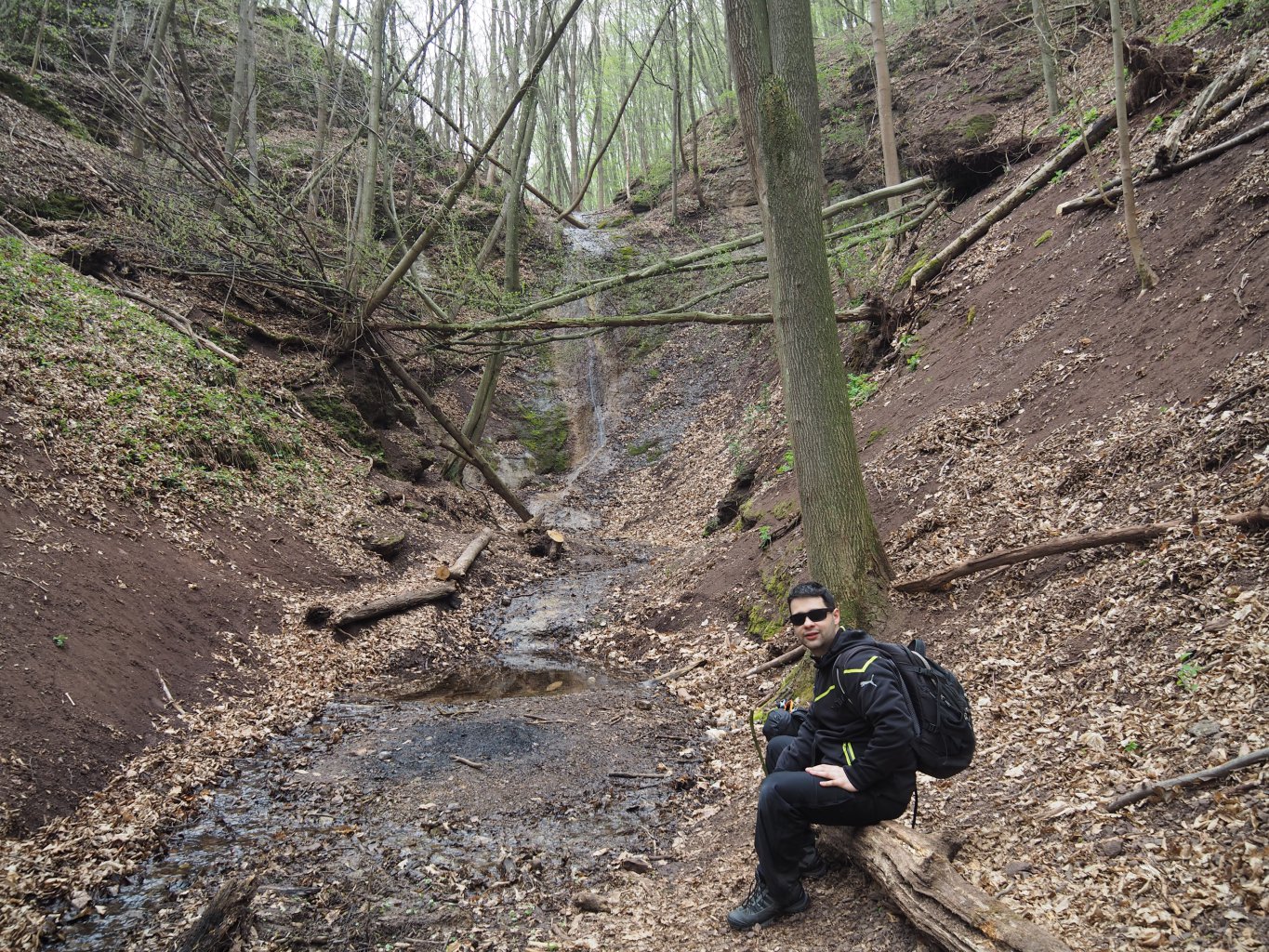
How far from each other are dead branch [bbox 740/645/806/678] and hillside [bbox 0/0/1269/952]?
266mm

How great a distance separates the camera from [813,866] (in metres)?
3.60

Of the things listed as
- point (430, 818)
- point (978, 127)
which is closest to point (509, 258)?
point (978, 127)

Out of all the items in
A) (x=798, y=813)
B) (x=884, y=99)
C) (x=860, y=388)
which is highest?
(x=884, y=99)

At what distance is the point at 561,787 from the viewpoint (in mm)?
5484

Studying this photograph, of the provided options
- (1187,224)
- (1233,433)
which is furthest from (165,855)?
(1187,224)

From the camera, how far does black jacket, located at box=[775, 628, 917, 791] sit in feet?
10.2

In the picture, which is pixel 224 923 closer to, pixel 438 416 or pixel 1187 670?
pixel 1187 670

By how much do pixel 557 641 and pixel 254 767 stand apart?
4.10 meters

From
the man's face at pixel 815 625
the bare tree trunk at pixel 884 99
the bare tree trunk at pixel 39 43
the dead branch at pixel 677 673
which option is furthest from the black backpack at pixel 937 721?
the bare tree trunk at pixel 39 43

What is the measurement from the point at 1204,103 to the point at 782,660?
8.38m

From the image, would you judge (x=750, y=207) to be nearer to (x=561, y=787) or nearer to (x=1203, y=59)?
(x=1203, y=59)

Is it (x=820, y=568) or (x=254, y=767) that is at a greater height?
(x=820, y=568)

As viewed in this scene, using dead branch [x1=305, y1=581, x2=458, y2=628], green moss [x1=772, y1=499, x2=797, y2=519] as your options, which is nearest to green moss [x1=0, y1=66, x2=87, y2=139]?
dead branch [x1=305, y1=581, x2=458, y2=628]

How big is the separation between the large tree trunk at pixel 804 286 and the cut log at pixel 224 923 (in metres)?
4.46
